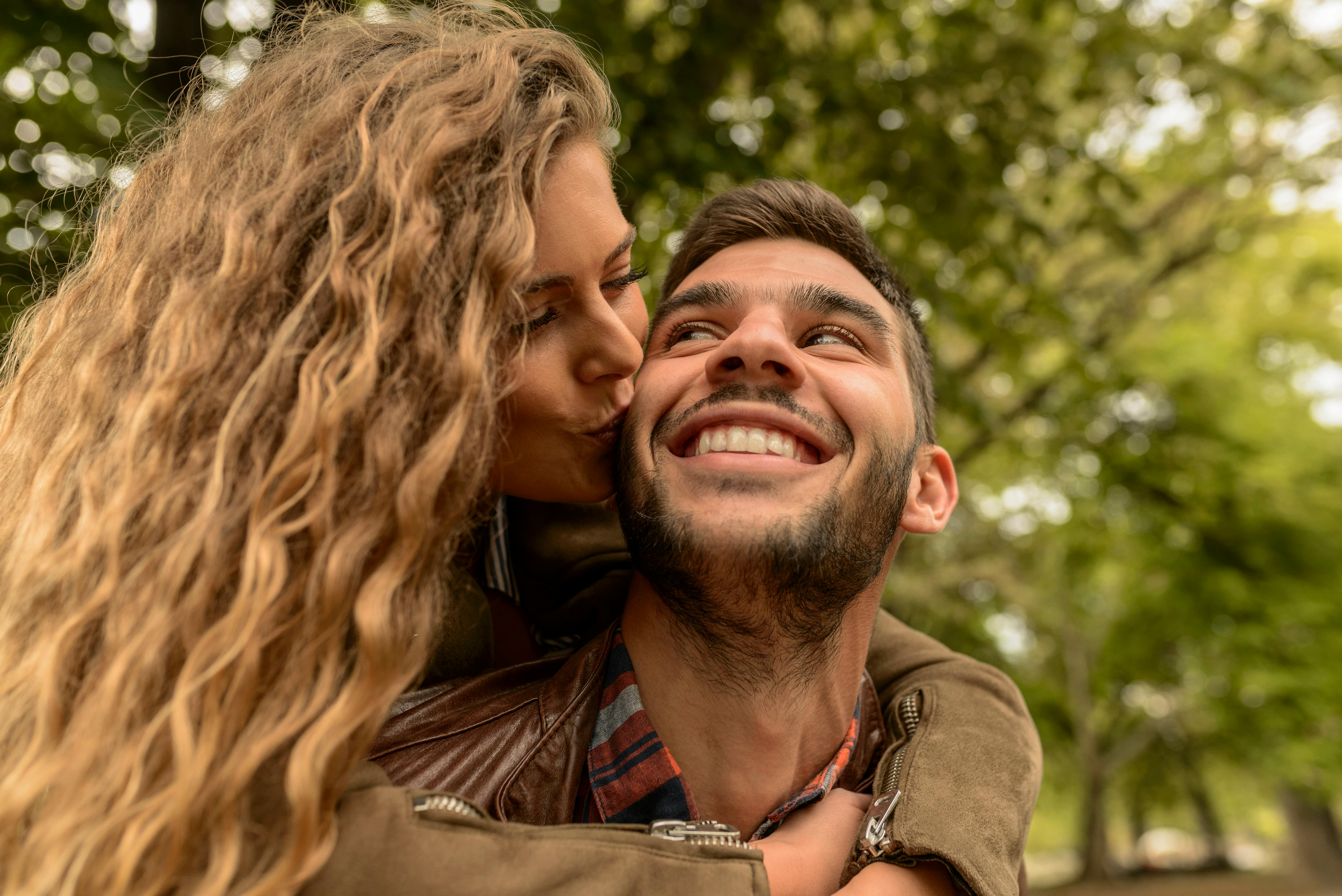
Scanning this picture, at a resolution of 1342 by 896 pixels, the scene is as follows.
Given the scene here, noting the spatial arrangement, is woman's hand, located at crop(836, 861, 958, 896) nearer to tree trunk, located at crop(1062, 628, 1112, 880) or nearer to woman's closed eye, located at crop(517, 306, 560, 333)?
woman's closed eye, located at crop(517, 306, 560, 333)

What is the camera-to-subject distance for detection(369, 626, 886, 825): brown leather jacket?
1924 mm

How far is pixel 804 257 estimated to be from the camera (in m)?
2.52

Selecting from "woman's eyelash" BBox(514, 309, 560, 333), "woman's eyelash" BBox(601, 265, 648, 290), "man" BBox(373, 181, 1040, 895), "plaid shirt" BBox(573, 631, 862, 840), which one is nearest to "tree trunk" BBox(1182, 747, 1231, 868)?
"man" BBox(373, 181, 1040, 895)

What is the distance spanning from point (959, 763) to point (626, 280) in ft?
4.24

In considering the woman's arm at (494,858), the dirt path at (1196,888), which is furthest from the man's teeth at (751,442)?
the dirt path at (1196,888)

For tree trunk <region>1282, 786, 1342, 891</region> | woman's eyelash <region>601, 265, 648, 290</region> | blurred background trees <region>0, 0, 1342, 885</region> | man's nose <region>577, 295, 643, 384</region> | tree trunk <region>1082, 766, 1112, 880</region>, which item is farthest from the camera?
tree trunk <region>1082, 766, 1112, 880</region>

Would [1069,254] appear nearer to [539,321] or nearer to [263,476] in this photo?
[539,321]

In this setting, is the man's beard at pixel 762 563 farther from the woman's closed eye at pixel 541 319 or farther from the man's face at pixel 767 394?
the woman's closed eye at pixel 541 319

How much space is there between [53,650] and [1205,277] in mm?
13450

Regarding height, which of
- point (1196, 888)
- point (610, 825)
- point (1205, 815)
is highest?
point (610, 825)

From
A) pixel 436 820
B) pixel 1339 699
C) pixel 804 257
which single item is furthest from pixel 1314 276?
pixel 436 820

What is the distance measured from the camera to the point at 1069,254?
1121cm

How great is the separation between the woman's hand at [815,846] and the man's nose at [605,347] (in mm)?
980

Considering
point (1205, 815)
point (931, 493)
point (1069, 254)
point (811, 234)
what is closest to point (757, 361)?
point (811, 234)
